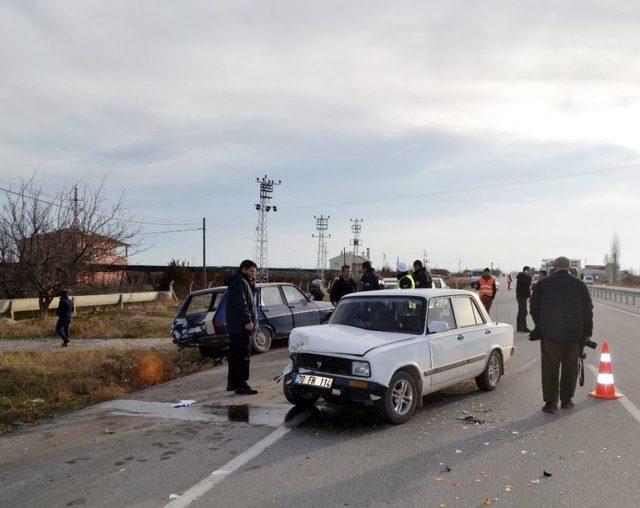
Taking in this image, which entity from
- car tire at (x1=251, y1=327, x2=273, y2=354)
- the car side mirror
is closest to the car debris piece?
the car side mirror

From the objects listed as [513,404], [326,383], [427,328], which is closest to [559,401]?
[513,404]

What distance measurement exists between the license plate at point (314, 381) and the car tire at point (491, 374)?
2.69m

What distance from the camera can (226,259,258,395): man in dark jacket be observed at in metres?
8.52

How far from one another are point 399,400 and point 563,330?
7.50ft

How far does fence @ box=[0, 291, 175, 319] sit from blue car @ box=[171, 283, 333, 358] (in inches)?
554

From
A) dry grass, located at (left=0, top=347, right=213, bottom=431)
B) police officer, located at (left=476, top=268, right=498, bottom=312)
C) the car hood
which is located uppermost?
police officer, located at (left=476, top=268, right=498, bottom=312)

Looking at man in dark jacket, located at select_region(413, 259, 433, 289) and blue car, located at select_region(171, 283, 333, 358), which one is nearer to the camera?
blue car, located at select_region(171, 283, 333, 358)

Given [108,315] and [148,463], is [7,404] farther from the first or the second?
[108,315]

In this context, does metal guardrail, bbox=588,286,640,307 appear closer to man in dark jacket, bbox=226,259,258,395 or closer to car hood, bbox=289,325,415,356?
man in dark jacket, bbox=226,259,258,395

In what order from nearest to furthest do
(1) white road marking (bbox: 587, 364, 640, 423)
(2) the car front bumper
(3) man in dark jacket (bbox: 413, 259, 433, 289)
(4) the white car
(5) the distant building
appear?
(2) the car front bumper, (4) the white car, (1) white road marking (bbox: 587, 364, 640, 423), (3) man in dark jacket (bbox: 413, 259, 433, 289), (5) the distant building

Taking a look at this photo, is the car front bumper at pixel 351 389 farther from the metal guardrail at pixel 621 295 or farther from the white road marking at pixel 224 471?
the metal guardrail at pixel 621 295

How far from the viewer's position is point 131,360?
11961 mm

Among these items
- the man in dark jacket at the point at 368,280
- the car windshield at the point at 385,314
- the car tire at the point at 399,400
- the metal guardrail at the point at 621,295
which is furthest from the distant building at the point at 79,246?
the metal guardrail at the point at 621,295

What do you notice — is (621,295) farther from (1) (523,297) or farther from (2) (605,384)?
(2) (605,384)
